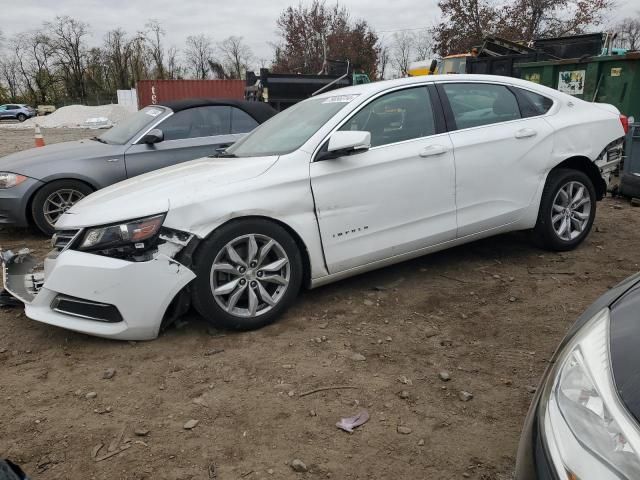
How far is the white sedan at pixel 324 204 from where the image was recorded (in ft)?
10.8

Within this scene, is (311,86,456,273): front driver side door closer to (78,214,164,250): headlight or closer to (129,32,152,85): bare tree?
(78,214,164,250): headlight

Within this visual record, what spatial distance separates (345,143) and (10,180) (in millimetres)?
4158

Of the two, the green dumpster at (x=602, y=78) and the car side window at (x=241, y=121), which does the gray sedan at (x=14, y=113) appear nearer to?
the car side window at (x=241, y=121)

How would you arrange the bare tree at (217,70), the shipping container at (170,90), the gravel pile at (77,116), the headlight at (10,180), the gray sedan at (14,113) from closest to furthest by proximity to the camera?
the headlight at (10,180) → the shipping container at (170,90) → the gravel pile at (77,116) → the gray sedan at (14,113) → the bare tree at (217,70)

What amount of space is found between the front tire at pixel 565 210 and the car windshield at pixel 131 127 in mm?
4339

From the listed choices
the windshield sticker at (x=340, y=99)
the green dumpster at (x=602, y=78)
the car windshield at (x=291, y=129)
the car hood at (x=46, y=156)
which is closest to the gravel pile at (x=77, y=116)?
the car hood at (x=46, y=156)

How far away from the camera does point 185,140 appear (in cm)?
627

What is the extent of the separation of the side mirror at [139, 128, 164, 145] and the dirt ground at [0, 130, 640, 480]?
2.63 m

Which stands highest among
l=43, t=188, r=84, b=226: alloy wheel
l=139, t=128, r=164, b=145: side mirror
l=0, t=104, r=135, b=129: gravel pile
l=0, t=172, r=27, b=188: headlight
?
l=139, t=128, r=164, b=145: side mirror

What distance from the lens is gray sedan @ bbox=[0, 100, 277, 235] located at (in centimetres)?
586

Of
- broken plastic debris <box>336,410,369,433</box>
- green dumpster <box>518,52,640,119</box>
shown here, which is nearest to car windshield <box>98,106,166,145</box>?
broken plastic debris <box>336,410,369,433</box>

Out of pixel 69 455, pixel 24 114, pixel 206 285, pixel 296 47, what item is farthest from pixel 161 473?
pixel 24 114

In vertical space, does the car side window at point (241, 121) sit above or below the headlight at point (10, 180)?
above

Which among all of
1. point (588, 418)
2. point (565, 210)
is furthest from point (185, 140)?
point (588, 418)
